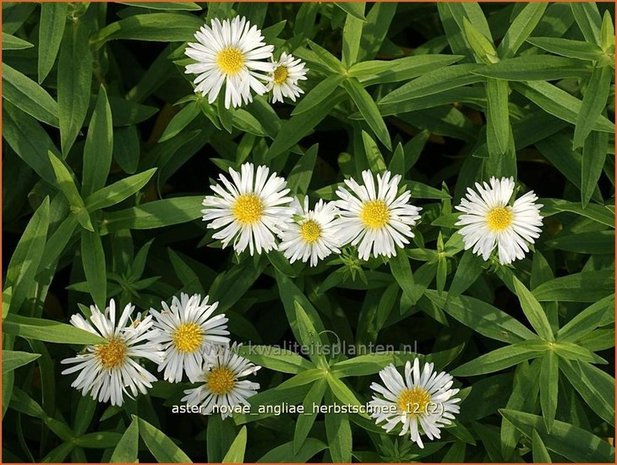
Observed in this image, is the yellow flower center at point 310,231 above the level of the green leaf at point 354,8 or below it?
below

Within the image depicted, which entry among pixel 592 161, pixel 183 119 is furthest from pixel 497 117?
pixel 183 119

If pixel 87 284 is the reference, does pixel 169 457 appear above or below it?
below

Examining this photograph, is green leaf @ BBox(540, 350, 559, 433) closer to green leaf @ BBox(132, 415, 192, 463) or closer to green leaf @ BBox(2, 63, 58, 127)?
green leaf @ BBox(132, 415, 192, 463)

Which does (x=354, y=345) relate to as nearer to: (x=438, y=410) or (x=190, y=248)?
(x=438, y=410)

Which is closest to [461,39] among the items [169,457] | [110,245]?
[110,245]

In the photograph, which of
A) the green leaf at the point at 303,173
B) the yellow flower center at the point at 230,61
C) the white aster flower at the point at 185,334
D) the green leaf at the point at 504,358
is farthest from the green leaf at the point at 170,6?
the green leaf at the point at 504,358

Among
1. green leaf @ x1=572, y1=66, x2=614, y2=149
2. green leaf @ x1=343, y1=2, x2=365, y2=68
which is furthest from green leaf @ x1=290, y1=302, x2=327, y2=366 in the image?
green leaf @ x1=572, y1=66, x2=614, y2=149

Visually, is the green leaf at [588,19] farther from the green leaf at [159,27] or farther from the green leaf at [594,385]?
the green leaf at [159,27]
